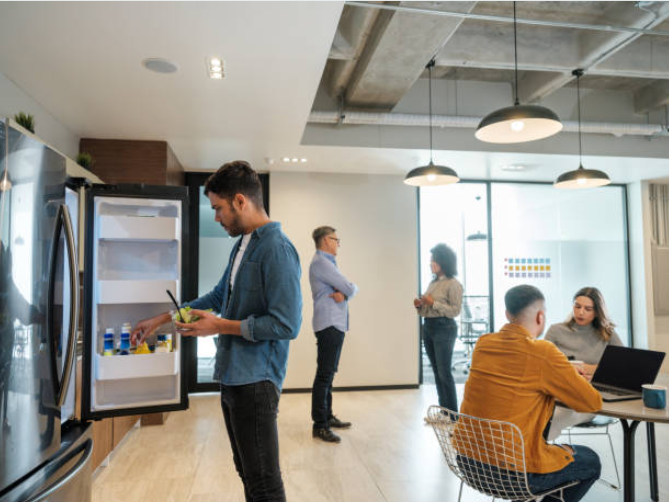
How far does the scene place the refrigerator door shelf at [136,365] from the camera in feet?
7.97

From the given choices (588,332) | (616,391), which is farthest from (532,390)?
(588,332)

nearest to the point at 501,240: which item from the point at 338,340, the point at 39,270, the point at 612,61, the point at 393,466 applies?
the point at 612,61

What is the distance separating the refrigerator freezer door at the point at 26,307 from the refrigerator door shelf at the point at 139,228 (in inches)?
31.5

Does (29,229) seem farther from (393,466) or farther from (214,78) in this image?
(393,466)

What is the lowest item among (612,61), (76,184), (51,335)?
(51,335)

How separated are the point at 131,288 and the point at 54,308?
897mm

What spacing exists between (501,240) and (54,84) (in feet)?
16.7

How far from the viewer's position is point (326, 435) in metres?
3.60

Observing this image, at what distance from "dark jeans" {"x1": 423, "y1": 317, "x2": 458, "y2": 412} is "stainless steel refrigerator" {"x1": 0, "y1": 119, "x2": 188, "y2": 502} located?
2083 millimetres

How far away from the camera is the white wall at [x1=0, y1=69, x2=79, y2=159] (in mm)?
2826

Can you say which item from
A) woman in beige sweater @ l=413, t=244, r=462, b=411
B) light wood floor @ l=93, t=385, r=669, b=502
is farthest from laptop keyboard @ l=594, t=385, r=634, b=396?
woman in beige sweater @ l=413, t=244, r=462, b=411

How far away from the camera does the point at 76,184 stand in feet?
6.85

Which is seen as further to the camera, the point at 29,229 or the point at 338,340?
the point at 338,340

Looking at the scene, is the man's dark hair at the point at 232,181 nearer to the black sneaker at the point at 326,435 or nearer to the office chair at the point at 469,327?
the black sneaker at the point at 326,435
